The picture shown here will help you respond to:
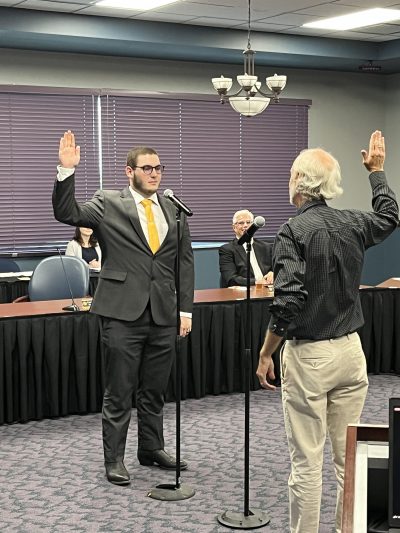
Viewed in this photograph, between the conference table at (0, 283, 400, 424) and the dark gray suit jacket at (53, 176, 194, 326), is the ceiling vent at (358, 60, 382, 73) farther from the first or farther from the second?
the dark gray suit jacket at (53, 176, 194, 326)

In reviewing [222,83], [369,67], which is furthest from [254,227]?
[369,67]

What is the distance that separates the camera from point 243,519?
3758 millimetres

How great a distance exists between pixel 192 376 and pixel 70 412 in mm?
852

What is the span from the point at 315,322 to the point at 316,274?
0.53ft

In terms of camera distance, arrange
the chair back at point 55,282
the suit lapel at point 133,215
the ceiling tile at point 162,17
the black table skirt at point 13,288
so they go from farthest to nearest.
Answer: the ceiling tile at point 162,17 → the black table skirt at point 13,288 → the chair back at point 55,282 → the suit lapel at point 133,215

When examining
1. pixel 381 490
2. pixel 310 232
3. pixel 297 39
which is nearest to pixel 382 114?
pixel 297 39

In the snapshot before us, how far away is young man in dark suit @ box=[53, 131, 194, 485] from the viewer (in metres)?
4.11

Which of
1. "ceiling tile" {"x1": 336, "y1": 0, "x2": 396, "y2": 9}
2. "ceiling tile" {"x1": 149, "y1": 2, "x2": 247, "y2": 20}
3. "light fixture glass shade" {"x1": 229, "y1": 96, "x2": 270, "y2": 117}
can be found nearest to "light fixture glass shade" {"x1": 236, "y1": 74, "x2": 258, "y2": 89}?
"light fixture glass shade" {"x1": 229, "y1": 96, "x2": 270, "y2": 117}

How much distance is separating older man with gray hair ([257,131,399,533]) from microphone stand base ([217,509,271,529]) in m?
0.63

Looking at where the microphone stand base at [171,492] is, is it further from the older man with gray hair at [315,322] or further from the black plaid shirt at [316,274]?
the black plaid shirt at [316,274]

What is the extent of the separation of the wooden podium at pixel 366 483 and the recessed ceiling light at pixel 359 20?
20.2 ft

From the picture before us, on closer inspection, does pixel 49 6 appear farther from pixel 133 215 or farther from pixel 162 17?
pixel 133 215

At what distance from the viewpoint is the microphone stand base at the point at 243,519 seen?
3.71m

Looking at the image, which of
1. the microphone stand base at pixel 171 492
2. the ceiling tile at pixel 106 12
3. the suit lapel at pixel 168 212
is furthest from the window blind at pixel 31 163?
the microphone stand base at pixel 171 492
